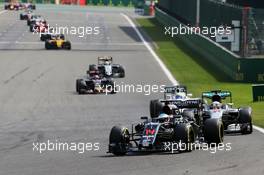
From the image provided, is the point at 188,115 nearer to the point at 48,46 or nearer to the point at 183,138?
the point at 183,138

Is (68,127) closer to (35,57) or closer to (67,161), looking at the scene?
(67,161)

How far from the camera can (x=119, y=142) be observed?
2125 cm

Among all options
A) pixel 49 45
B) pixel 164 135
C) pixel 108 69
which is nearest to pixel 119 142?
pixel 164 135

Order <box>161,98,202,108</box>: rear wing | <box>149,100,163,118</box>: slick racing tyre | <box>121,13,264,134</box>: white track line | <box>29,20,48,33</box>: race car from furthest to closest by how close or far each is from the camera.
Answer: <box>29,20,48,33</box>: race car
<box>121,13,264,134</box>: white track line
<box>149,100,163,118</box>: slick racing tyre
<box>161,98,202,108</box>: rear wing

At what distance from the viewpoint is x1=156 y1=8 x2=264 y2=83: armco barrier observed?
47375 millimetres

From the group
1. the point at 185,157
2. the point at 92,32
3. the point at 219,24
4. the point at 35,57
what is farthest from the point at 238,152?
the point at 92,32

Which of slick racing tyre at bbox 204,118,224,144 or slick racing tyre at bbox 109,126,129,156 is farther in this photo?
slick racing tyre at bbox 204,118,224,144

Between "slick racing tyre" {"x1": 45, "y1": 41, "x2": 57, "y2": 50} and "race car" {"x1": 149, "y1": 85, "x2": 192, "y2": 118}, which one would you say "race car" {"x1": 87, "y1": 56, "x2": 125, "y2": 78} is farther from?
"slick racing tyre" {"x1": 45, "y1": 41, "x2": 57, "y2": 50}

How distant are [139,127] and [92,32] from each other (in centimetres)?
6341

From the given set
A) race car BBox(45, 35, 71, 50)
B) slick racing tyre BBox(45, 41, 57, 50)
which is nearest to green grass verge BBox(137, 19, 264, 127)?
race car BBox(45, 35, 71, 50)

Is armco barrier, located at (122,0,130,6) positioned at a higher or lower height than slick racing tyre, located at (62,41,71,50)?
higher

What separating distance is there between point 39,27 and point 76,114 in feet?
158

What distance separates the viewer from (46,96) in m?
40.3

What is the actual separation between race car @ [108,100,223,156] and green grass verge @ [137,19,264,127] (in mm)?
6629
